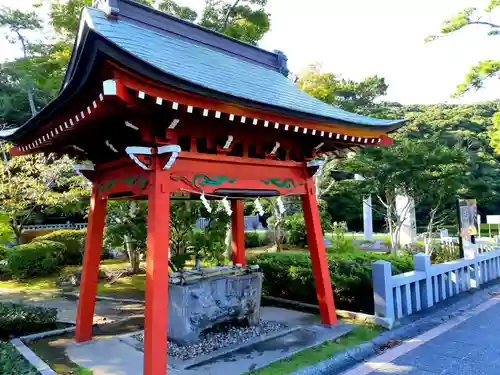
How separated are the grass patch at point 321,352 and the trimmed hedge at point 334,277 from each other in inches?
47.5

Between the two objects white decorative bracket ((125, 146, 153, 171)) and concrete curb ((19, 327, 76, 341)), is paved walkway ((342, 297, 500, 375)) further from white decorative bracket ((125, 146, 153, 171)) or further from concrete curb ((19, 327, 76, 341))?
concrete curb ((19, 327, 76, 341))

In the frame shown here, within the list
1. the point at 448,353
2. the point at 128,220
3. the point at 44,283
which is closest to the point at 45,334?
the point at 128,220

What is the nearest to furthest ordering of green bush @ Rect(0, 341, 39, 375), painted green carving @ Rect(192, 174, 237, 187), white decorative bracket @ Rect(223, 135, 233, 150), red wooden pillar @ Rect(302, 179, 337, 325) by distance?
green bush @ Rect(0, 341, 39, 375)
painted green carving @ Rect(192, 174, 237, 187)
white decorative bracket @ Rect(223, 135, 233, 150)
red wooden pillar @ Rect(302, 179, 337, 325)

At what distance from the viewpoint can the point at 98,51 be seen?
11.4ft

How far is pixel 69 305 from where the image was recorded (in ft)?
31.1

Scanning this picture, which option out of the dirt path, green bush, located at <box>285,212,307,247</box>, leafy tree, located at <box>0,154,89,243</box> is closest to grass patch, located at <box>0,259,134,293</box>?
the dirt path

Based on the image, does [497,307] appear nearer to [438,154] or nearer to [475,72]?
[438,154]

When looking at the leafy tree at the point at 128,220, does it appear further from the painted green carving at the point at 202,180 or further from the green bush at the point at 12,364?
the painted green carving at the point at 202,180

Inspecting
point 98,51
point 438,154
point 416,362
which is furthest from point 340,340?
point 438,154

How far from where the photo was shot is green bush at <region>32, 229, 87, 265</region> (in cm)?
1588

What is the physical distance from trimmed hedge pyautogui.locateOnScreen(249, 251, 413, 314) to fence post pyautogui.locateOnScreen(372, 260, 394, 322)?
67 cm

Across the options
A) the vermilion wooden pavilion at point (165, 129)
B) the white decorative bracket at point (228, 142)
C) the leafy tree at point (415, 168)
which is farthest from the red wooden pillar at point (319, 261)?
the leafy tree at point (415, 168)

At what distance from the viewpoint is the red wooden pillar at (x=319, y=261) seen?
6449mm

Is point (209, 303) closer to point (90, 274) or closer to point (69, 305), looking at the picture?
point (90, 274)
